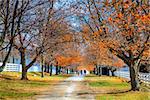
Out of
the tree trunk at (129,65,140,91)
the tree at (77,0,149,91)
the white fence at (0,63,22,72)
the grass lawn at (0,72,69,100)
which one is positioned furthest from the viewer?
the white fence at (0,63,22,72)

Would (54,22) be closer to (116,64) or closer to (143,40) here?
(143,40)

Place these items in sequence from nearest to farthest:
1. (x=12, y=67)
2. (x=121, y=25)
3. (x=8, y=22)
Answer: (x=8, y=22) → (x=121, y=25) → (x=12, y=67)

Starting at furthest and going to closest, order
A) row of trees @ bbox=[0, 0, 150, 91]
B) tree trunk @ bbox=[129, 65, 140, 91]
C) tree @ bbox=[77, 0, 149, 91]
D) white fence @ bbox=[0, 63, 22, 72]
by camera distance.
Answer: white fence @ bbox=[0, 63, 22, 72] < tree trunk @ bbox=[129, 65, 140, 91] < tree @ bbox=[77, 0, 149, 91] < row of trees @ bbox=[0, 0, 150, 91]

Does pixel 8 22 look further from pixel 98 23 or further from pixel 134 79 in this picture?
pixel 134 79

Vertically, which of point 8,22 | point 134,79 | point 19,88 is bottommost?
point 19,88

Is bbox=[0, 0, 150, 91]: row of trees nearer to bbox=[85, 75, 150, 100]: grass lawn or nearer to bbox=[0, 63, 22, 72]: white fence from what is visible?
bbox=[85, 75, 150, 100]: grass lawn

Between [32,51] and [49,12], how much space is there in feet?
43.6

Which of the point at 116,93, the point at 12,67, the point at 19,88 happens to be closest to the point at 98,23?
the point at 116,93

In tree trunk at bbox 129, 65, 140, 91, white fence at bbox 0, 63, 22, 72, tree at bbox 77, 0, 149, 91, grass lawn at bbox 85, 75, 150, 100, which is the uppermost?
tree at bbox 77, 0, 149, 91

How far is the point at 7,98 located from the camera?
20.7 metres

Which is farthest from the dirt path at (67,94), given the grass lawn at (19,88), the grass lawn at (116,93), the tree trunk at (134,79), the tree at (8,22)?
the tree at (8,22)

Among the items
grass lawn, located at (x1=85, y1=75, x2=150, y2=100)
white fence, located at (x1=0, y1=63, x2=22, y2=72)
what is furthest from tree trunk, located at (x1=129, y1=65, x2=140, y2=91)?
white fence, located at (x1=0, y1=63, x2=22, y2=72)

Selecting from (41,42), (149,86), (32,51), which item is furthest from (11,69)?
(149,86)

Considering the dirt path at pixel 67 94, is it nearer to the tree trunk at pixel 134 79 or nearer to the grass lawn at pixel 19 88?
the grass lawn at pixel 19 88
